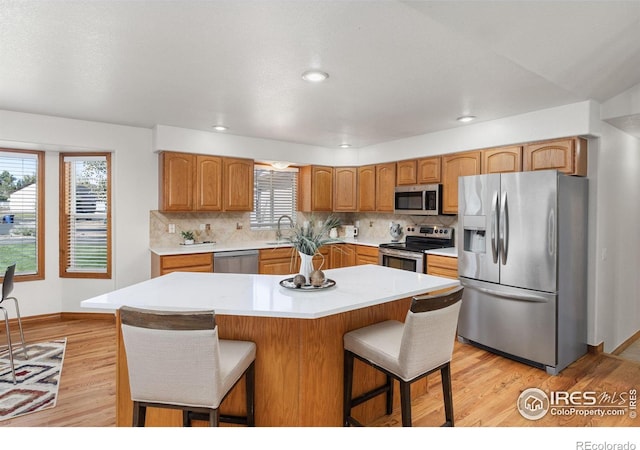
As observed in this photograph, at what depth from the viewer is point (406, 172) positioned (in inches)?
189

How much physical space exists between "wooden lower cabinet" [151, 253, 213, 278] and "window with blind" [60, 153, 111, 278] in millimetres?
725

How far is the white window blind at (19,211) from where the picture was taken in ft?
13.3

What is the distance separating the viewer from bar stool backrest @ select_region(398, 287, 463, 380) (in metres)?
1.72

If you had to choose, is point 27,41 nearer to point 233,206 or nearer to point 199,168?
point 199,168

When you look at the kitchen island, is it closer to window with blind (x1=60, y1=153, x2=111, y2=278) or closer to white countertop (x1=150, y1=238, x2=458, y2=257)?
white countertop (x1=150, y1=238, x2=458, y2=257)

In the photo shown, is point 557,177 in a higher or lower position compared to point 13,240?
higher

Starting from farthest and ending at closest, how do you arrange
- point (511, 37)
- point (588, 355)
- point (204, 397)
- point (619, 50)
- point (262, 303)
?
point (588, 355), point (619, 50), point (511, 37), point (262, 303), point (204, 397)

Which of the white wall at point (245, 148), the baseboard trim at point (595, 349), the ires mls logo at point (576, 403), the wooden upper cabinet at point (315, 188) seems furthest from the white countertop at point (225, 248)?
the ires mls logo at point (576, 403)

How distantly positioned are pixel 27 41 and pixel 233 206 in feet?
9.19

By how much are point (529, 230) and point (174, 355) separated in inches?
116

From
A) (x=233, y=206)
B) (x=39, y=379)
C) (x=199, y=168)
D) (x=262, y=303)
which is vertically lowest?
(x=39, y=379)

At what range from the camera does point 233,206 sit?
471 cm

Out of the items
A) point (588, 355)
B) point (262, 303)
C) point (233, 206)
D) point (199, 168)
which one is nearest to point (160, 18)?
point (262, 303)

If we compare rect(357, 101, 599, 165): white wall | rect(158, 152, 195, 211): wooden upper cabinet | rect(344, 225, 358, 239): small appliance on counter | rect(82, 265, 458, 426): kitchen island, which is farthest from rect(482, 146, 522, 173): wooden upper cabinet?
rect(158, 152, 195, 211): wooden upper cabinet
